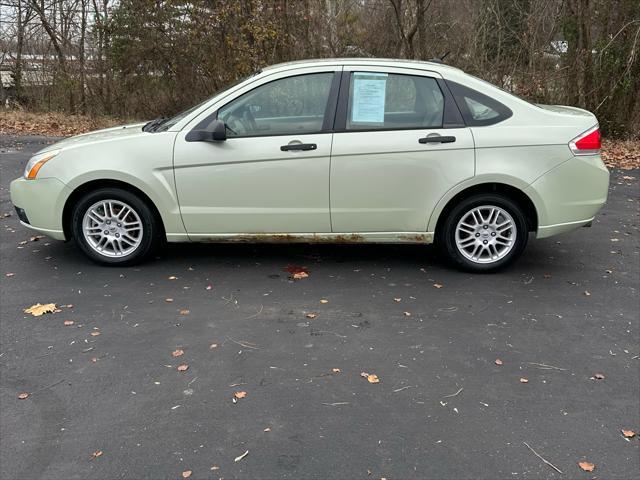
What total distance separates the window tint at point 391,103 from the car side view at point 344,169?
1cm

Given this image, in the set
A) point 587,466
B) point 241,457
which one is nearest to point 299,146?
point 241,457

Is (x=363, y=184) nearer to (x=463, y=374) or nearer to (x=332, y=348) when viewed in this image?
(x=332, y=348)

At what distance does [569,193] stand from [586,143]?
45 centimetres

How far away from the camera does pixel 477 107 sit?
5.23 meters

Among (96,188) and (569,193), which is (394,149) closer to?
(569,193)

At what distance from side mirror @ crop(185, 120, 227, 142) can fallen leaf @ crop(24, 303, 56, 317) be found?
174 centimetres

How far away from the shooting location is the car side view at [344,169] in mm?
5148

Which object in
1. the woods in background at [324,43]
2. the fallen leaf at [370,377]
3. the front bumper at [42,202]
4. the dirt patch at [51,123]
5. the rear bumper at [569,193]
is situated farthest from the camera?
the dirt patch at [51,123]

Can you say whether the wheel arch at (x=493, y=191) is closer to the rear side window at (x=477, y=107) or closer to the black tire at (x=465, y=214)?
the black tire at (x=465, y=214)

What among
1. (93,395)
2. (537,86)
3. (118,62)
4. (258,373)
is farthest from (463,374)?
(118,62)

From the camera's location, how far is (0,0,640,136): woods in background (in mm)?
12922

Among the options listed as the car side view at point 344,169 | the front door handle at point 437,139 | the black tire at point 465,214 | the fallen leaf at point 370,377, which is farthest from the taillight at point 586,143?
the fallen leaf at point 370,377

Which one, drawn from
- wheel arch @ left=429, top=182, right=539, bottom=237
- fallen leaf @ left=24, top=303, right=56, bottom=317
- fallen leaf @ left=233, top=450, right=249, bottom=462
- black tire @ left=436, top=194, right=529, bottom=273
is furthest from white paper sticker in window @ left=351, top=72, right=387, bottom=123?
fallen leaf @ left=233, top=450, right=249, bottom=462

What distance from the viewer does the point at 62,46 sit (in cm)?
1691
